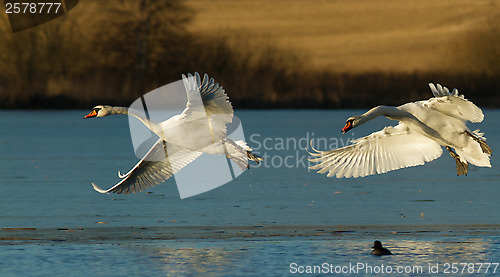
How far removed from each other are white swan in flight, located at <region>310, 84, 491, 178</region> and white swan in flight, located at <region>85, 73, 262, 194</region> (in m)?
1.21

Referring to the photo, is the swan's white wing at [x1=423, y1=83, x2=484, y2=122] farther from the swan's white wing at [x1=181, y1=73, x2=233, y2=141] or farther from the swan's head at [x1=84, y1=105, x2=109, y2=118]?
the swan's head at [x1=84, y1=105, x2=109, y2=118]

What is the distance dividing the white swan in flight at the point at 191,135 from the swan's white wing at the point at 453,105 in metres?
2.26

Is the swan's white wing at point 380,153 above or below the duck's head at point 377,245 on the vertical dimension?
above

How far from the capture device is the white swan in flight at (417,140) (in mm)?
10199

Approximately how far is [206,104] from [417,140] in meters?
3.07

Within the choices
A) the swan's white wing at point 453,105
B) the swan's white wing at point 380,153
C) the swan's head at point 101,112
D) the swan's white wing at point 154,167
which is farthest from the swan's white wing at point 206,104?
the swan's white wing at point 453,105

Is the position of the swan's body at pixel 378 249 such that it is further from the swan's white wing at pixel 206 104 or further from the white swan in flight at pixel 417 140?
the swan's white wing at pixel 206 104

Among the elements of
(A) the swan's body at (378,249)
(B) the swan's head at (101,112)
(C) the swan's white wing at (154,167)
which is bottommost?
(A) the swan's body at (378,249)

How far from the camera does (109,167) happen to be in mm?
17844

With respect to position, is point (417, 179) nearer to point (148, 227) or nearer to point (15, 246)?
point (148, 227)

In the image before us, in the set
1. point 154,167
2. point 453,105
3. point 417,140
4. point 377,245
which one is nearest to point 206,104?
point 154,167

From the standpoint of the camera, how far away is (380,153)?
1148 centimetres

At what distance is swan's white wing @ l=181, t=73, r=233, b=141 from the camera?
33.8ft

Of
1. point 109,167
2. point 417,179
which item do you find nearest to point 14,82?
point 109,167
